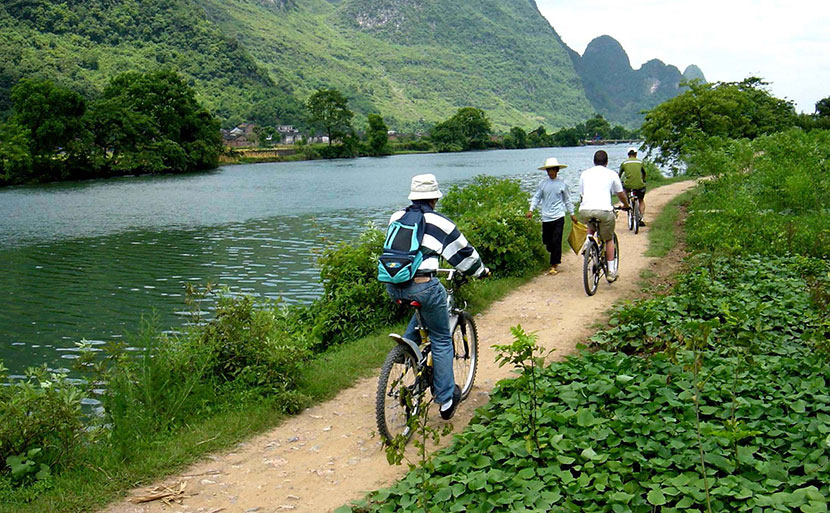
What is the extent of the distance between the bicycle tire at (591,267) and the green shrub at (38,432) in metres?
6.94

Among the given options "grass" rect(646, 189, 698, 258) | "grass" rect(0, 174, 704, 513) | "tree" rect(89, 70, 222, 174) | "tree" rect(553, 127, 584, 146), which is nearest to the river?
"grass" rect(0, 174, 704, 513)

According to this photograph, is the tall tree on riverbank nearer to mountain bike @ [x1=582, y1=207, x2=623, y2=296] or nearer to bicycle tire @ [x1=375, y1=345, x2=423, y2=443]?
mountain bike @ [x1=582, y1=207, x2=623, y2=296]

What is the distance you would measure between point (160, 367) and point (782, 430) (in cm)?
543

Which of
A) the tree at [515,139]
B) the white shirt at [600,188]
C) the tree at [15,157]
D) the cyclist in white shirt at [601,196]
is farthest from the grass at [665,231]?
the tree at [515,139]

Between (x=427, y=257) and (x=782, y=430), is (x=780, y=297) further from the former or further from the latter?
(x=427, y=257)

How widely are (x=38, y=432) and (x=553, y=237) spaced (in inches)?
334

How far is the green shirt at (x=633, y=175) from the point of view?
15953 mm

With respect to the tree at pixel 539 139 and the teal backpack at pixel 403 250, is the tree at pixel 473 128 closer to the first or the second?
the tree at pixel 539 139

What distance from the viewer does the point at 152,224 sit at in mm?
31531

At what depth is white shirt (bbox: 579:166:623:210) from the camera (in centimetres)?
975

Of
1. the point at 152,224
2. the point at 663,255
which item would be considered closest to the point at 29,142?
the point at 152,224

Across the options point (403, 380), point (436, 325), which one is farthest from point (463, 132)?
point (403, 380)

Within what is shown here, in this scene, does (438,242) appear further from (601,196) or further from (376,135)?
(376,135)

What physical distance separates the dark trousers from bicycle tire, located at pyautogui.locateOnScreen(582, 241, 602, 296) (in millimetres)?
1413
